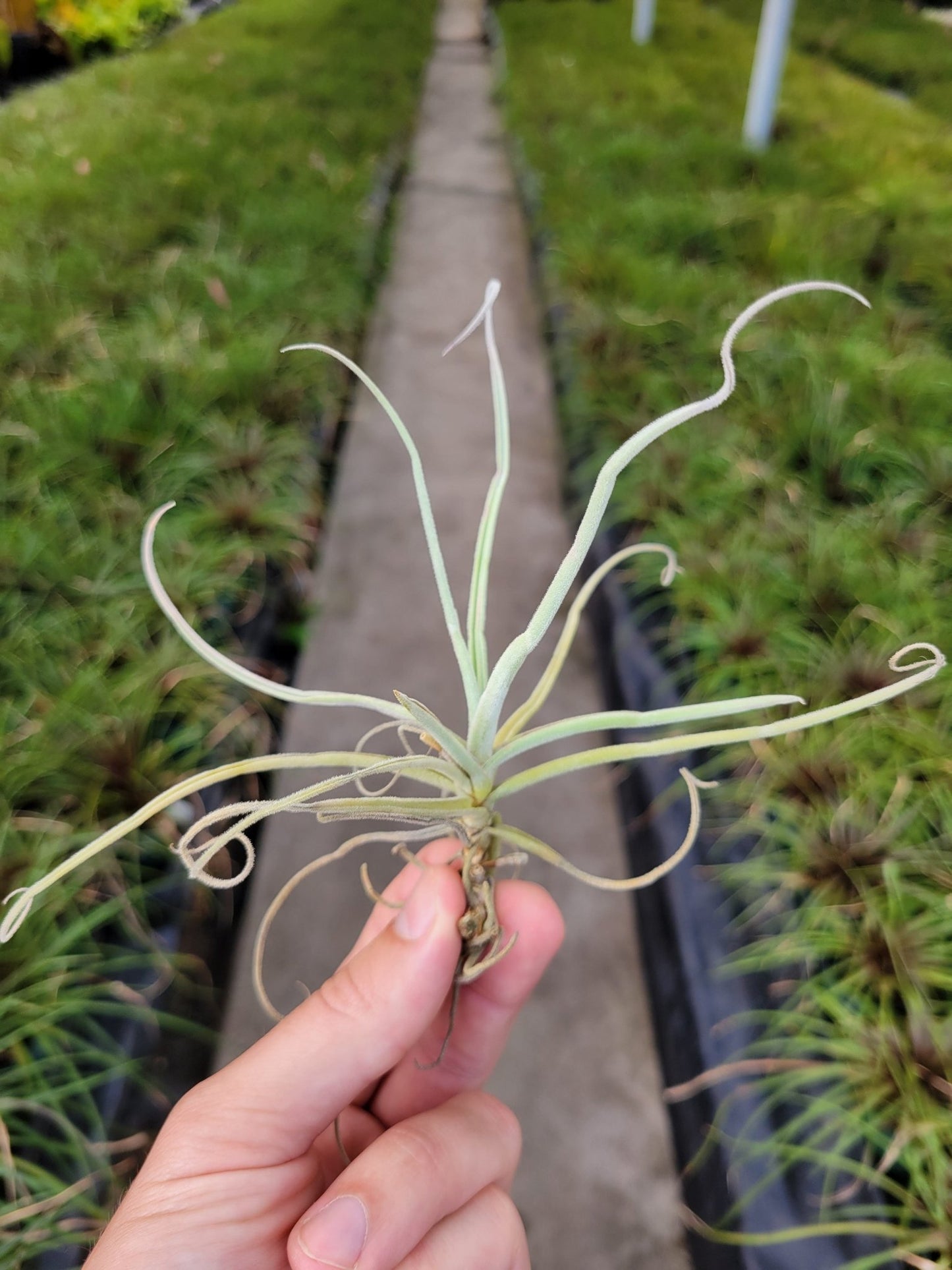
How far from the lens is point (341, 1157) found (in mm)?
605

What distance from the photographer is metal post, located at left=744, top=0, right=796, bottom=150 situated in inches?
86.5

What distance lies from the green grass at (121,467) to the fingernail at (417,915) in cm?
46

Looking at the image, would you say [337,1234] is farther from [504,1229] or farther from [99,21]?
[99,21]

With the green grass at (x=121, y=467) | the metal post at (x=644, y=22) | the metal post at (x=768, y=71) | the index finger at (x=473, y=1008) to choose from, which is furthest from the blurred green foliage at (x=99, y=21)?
the index finger at (x=473, y=1008)

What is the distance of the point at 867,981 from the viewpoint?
31.4 inches

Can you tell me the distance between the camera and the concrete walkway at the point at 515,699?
916 mm

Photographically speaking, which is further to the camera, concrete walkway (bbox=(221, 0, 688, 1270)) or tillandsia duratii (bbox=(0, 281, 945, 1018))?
concrete walkway (bbox=(221, 0, 688, 1270))

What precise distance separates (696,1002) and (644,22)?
4.83m

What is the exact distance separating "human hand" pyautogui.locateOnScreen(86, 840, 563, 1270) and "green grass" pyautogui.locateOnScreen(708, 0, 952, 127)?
12.9 feet

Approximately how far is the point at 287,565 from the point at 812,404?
42.0 inches

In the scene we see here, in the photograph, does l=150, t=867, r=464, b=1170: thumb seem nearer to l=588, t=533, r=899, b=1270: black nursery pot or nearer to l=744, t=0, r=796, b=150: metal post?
l=588, t=533, r=899, b=1270: black nursery pot

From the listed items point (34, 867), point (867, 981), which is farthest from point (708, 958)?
point (34, 867)

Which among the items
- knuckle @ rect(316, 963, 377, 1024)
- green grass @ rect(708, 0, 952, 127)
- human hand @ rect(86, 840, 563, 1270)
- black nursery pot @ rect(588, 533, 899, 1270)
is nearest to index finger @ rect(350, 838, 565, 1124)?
human hand @ rect(86, 840, 563, 1270)

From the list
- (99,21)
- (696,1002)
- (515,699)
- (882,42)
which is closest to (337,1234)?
(696,1002)
